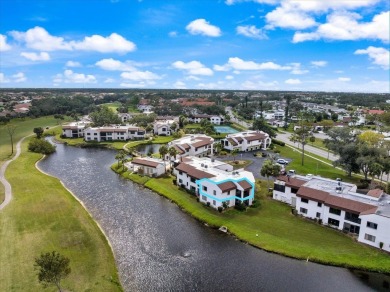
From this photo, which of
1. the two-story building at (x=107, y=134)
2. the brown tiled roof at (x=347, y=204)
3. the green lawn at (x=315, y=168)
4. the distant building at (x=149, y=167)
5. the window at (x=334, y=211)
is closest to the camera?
the brown tiled roof at (x=347, y=204)

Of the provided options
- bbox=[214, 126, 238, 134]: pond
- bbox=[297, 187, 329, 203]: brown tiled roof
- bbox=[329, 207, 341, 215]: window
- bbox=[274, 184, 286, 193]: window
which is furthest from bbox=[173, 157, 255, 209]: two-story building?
bbox=[214, 126, 238, 134]: pond

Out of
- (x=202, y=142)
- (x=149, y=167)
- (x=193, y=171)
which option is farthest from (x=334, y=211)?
(x=202, y=142)

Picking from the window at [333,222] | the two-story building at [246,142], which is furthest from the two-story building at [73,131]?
the window at [333,222]

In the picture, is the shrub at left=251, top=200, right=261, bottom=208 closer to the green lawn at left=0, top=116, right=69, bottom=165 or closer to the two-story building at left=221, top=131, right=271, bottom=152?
the two-story building at left=221, top=131, right=271, bottom=152

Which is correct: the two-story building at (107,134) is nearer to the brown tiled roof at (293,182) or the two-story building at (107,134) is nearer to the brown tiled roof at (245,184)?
the brown tiled roof at (245,184)

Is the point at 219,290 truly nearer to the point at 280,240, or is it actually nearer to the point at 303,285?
the point at 303,285

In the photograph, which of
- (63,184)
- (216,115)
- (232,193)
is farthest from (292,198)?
(216,115)

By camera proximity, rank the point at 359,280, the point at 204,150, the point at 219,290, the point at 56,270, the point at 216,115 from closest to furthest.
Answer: the point at 56,270
the point at 219,290
the point at 359,280
the point at 204,150
the point at 216,115
